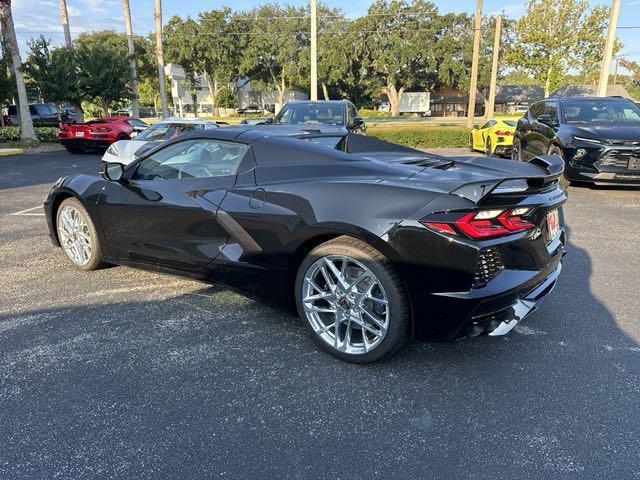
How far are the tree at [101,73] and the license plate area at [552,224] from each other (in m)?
23.0

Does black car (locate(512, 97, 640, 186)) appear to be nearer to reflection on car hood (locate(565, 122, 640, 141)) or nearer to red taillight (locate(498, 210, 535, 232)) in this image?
reflection on car hood (locate(565, 122, 640, 141))

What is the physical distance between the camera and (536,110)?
10.5 meters

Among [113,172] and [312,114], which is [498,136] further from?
[113,172]

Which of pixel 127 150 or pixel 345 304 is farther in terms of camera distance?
pixel 127 150

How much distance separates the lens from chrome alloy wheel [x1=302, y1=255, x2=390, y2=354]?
9.50 feet

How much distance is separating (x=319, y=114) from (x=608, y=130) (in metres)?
5.49

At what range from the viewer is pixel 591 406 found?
2.59 metres

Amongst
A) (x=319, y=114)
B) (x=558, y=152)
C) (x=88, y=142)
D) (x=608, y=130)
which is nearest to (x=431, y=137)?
(x=319, y=114)

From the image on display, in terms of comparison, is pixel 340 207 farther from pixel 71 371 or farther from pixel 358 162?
pixel 71 371

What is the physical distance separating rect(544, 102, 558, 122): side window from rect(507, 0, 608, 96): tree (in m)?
28.4

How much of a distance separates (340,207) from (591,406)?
171cm

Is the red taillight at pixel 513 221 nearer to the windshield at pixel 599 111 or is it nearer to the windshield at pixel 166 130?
the windshield at pixel 599 111

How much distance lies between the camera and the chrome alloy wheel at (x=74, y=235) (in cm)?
453

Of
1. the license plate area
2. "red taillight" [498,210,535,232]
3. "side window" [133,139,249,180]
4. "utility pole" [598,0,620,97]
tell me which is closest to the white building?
"utility pole" [598,0,620,97]
